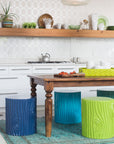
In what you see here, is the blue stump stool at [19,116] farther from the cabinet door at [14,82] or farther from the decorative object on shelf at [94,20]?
the decorative object on shelf at [94,20]

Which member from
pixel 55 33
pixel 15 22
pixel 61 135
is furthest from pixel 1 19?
pixel 61 135

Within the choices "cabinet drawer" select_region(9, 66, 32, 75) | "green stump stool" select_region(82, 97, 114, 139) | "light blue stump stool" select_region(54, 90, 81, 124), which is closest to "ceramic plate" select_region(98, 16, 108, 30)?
"cabinet drawer" select_region(9, 66, 32, 75)

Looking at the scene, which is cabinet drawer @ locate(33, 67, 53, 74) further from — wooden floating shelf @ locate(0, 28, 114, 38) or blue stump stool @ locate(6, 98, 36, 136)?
blue stump stool @ locate(6, 98, 36, 136)

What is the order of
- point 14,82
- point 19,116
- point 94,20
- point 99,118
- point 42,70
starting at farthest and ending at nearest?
point 94,20 < point 42,70 < point 14,82 < point 19,116 < point 99,118

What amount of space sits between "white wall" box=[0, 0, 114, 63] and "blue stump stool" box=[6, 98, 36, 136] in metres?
3.22

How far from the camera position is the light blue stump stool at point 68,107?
4.33 meters

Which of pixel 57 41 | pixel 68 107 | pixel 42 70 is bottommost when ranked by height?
pixel 68 107

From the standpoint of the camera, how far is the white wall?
269 inches

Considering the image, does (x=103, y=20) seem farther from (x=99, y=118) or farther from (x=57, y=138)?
(x=57, y=138)

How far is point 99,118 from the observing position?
348 centimetres

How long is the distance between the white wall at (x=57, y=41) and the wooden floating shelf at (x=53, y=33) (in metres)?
0.41

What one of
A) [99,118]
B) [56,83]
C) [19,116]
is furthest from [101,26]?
[19,116]

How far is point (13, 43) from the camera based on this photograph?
6820mm

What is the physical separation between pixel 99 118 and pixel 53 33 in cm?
351
